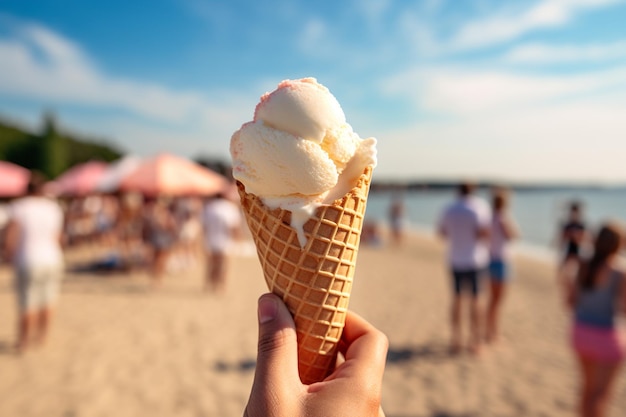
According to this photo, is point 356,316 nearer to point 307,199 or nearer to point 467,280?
point 307,199

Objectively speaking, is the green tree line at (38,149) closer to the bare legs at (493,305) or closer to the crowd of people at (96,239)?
the crowd of people at (96,239)

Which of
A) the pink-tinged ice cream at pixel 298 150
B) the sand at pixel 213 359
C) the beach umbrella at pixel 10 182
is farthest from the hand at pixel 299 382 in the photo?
the beach umbrella at pixel 10 182

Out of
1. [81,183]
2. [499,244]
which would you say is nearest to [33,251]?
[499,244]

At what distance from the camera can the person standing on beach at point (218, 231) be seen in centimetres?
759

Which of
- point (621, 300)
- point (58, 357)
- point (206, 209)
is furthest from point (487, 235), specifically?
point (58, 357)

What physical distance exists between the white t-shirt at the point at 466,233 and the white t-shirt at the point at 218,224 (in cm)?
416

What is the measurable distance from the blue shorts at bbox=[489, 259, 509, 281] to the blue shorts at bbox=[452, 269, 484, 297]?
8.9 inches

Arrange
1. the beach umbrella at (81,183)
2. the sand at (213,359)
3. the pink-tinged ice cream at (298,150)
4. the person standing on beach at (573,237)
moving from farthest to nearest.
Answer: the beach umbrella at (81,183)
the person standing on beach at (573,237)
the sand at (213,359)
the pink-tinged ice cream at (298,150)

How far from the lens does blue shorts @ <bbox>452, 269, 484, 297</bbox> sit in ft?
17.5

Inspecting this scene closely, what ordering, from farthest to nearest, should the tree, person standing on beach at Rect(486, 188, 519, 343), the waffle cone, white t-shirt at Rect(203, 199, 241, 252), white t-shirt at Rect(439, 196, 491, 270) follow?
1. the tree
2. white t-shirt at Rect(203, 199, 241, 252)
3. person standing on beach at Rect(486, 188, 519, 343)
4. white t-shirt at Rect(439, 196, 491, 270)
5. the waffle cone

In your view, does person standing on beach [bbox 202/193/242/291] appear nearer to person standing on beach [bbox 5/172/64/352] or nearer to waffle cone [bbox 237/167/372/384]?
person standing on beach [bbox 5/172/64/352]

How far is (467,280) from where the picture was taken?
537 centimetres

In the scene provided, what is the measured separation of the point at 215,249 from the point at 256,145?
21.2 feet

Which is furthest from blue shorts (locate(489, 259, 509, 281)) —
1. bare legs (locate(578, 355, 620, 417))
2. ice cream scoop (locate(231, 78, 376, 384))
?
ice cream scoop (locate(231, 78, 376, 384))
